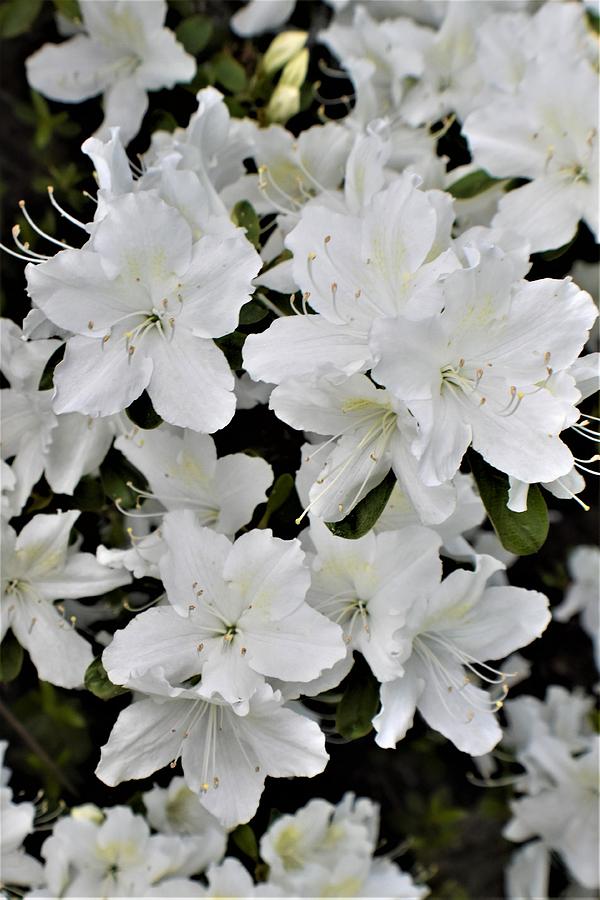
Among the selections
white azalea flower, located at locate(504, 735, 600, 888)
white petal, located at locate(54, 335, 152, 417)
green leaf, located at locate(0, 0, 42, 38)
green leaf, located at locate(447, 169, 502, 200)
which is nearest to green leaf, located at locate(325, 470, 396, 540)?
white petal, located at locate(54, 335, 152, 417)

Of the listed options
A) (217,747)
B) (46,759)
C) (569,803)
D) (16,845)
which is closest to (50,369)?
(217,747)

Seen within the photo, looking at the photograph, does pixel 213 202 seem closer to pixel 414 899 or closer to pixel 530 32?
pixel 530 32

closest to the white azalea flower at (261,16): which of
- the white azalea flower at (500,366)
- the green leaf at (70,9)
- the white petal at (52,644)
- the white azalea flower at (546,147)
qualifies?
the green leaf at (70,9)

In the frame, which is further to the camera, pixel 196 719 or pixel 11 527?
pixel 11 527

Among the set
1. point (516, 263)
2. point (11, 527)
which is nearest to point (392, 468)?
point (516, 263)

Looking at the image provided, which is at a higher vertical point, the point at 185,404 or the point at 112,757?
the point at 185,404

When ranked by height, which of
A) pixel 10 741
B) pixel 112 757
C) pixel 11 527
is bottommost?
pixel 10 741

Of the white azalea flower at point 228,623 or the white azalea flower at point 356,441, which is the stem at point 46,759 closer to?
the white azalea flower at point 228,623
